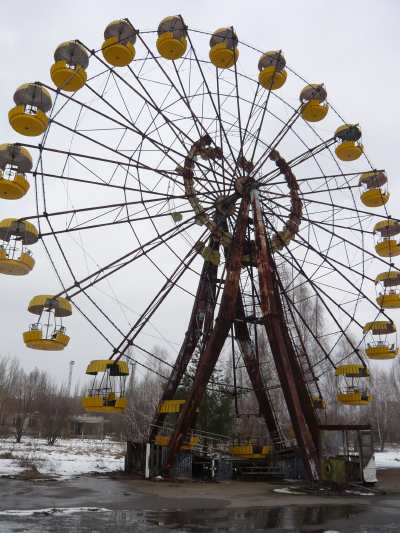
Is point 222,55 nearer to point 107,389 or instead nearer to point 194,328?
point 194,328

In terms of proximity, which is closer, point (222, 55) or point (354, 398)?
point (354, 398)

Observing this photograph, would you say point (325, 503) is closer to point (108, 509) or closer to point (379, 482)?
point (108, 509)

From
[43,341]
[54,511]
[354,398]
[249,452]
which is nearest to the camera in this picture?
[54,511]

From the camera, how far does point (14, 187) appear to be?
15.3 meters

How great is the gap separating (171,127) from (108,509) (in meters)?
14.6

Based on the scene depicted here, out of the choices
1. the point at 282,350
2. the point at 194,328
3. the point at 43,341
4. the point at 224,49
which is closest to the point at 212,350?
the point at 282,350

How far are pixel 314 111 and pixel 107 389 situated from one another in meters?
14.9

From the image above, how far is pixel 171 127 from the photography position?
19.6 meters

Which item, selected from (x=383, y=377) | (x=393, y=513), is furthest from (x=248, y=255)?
(x=383, y=377)

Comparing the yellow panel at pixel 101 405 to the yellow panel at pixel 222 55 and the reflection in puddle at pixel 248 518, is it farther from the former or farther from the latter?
the yellow panel at pixel 222 55

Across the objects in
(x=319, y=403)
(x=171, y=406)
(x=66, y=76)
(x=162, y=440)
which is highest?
(x=66, y=76)

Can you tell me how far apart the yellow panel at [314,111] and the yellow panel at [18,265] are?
13.4 meters

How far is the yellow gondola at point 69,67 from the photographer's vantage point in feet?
54.7

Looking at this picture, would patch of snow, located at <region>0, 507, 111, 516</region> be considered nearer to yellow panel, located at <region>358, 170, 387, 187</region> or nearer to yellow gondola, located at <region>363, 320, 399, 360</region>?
yellow gondola, located at <region>363, 320, 399, 360</region>
